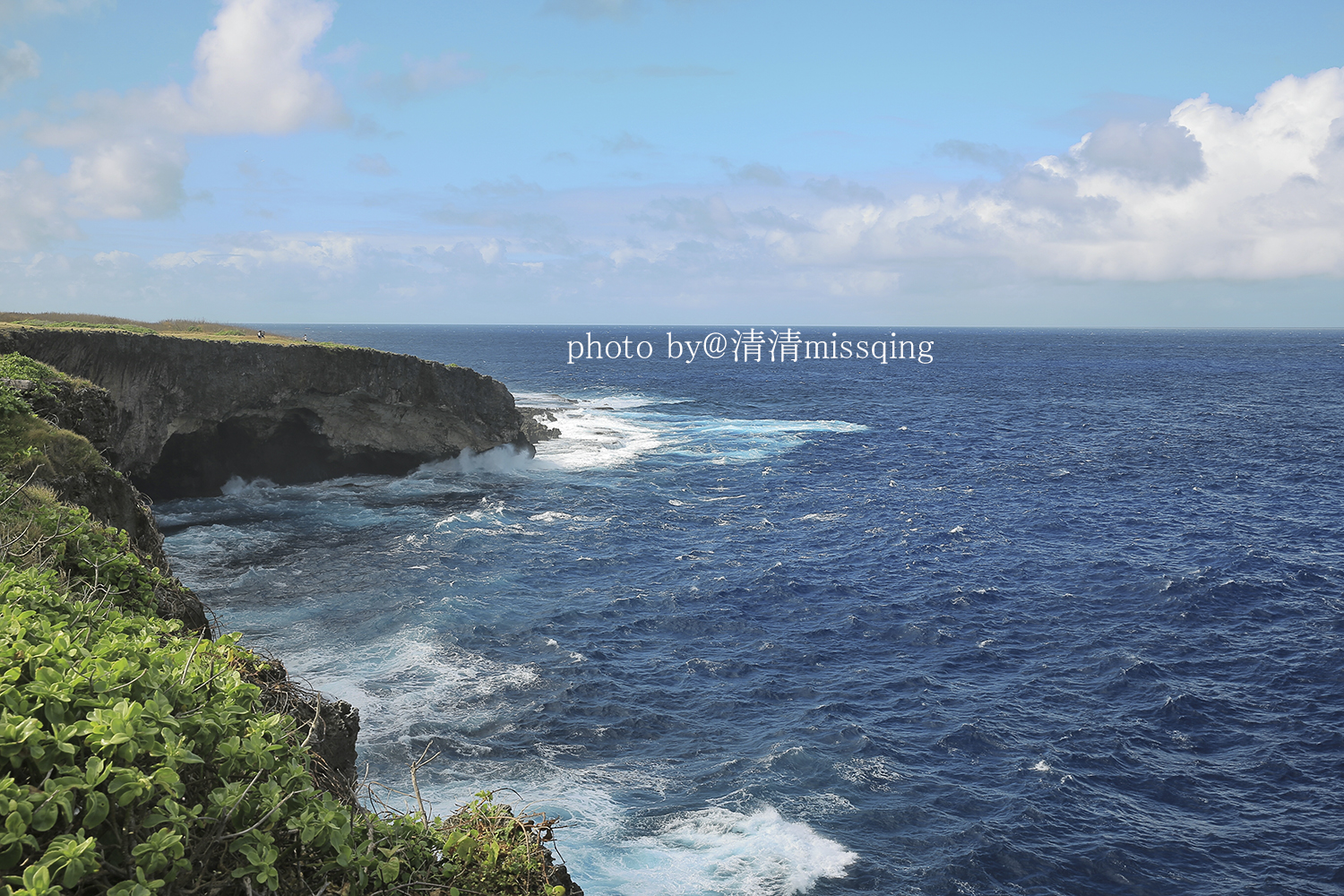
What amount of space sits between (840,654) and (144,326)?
41975 mm

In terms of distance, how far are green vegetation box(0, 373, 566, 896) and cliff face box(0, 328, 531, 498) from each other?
113 feet

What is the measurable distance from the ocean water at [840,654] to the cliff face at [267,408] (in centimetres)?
192

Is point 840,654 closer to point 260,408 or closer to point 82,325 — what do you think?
point 260,408

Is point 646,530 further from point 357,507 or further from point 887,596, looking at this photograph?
point 357,507

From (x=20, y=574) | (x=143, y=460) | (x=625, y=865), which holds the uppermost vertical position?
(x=20, y=574)

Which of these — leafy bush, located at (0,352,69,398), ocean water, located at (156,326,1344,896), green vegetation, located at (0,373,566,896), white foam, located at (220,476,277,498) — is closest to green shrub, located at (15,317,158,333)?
white foam, located at (220,476,277,498)

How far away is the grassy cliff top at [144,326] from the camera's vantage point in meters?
40.4

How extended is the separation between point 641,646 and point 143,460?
30.3m

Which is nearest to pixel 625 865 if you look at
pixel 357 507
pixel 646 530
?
pixel 646 530

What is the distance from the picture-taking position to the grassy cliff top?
4044cm

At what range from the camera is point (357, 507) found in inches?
1786

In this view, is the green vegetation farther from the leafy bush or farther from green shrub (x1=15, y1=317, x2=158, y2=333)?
green shrub (x1=15, y1=317, x2=158, y2=333)

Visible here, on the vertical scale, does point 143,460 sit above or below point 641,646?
above

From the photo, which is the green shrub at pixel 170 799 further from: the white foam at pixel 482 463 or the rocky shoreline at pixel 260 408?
the white foam at pixel 482 463
